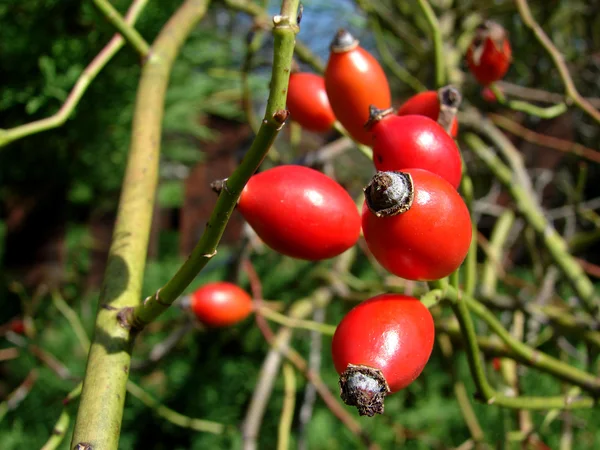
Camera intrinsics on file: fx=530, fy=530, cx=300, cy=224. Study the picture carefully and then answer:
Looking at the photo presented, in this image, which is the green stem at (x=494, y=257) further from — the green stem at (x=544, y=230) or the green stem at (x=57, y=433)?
the green stem at (x=57, y=433)

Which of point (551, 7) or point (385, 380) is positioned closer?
point (385, 380)

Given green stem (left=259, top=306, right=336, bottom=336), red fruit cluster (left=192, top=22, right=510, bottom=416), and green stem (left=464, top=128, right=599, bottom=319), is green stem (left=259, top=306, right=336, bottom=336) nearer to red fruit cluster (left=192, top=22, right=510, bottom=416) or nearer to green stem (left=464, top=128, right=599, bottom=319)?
red fruit cluster (left=192, top=22, right=510, bottom=416)

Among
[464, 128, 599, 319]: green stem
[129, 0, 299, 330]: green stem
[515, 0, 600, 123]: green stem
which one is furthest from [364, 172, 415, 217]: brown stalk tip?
[464, 128, 599, 319]: green stem

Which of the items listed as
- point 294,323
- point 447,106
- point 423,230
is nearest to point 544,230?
point 294,323

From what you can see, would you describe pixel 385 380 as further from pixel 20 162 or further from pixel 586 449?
pixel 586 449

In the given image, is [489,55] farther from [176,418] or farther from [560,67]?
[176,418]

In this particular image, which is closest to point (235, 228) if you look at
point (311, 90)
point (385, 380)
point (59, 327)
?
point (59, 327)
